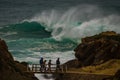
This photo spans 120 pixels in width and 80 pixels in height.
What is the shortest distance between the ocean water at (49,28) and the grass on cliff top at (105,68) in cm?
1286

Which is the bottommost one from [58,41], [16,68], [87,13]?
[16,68]

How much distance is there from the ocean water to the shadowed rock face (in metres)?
8.99

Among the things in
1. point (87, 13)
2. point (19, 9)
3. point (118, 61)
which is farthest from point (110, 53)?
point (19, 9)

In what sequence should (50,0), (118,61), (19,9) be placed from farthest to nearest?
(50,0), (19,9), (118,61)

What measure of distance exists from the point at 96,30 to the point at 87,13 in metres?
17.2

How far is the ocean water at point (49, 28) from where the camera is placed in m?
60.5

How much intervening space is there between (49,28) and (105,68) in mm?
47910

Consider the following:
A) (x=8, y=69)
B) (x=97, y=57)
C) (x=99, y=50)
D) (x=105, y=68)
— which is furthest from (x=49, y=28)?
(x=8, y=69)

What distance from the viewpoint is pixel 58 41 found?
7256cm

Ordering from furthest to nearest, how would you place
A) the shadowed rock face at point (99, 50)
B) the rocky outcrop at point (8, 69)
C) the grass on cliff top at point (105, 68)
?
Answer: the shadowed rock face at point (99, 50)
the grass on cliff top at point (105, 68)
the rocky outcrop at point (8, 69)

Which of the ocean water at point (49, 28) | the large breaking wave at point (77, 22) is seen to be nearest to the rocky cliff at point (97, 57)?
the ocean water at point (49, 28)

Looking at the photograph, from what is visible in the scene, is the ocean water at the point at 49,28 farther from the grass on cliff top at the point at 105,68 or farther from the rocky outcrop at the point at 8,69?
the rocky outcrop at the point at 8,69

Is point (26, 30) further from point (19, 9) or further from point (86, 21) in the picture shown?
point (19, 9)

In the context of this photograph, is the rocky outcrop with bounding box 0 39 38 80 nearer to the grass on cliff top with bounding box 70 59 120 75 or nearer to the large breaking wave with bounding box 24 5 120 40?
the grass on cliff top with bounding box 70 59 120 75
